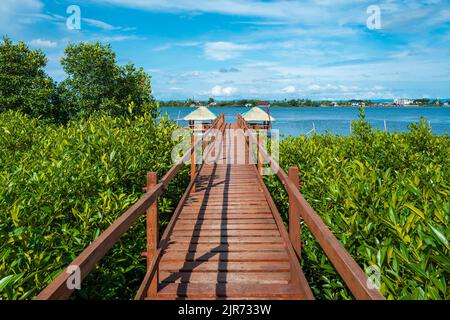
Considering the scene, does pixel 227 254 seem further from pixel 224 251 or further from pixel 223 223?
pixel 223 223

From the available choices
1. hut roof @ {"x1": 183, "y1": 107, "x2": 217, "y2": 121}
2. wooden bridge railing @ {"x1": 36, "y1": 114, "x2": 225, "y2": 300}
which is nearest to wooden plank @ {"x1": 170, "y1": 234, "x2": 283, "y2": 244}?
wooden bridge railing @ {"x1": 36, "y1": 114, "x2": 225, "y2": 300}

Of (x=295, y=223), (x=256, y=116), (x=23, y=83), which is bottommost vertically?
(x=295, y=223)

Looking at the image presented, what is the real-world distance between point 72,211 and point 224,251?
2.18 metres

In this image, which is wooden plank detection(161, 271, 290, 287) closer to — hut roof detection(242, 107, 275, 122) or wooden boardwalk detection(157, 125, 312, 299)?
wooden boardwalk detection(157, 125, 312, 299)

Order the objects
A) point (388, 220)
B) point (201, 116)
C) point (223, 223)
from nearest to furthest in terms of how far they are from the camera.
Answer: point (388, 220), point (223, 223), point (201, 116)

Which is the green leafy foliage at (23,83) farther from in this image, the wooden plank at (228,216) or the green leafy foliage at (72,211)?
the wooden plank at (228,216)

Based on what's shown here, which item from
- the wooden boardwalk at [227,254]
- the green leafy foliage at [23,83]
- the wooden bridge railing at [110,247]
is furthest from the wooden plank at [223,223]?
the green leafy foliage at [23,83]

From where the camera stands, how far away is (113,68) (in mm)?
25469

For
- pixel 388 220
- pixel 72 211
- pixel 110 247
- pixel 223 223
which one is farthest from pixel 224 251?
pixel 110 247

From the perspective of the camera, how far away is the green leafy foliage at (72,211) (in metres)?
2.54

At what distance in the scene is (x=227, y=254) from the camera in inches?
184

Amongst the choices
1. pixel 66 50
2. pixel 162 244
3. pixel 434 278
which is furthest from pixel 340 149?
pixel 66 50

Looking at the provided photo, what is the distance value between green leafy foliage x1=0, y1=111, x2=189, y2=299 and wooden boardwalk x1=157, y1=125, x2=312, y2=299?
0.50 m
